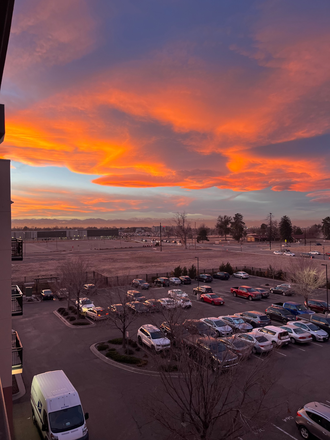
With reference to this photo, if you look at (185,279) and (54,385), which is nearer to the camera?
(54,385)

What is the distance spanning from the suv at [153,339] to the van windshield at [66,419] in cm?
890

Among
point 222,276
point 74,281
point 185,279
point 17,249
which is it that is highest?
point 17,249

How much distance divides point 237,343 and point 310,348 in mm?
10384

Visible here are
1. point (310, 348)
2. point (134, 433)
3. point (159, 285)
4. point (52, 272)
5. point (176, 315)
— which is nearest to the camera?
point (134, 433)

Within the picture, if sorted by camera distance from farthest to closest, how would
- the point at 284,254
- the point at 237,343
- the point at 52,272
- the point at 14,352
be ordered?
1. the point at 284,254
2. the point at 52,272
3. the point at 237,343
4. the point at 14,352

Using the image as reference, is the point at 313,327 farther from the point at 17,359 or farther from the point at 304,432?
the point at 17,359

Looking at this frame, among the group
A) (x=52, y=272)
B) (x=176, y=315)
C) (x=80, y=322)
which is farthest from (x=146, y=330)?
(x=52, y=272)

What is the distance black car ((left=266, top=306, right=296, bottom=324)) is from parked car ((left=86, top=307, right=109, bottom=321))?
50.8 feet

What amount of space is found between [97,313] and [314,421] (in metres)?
20.6

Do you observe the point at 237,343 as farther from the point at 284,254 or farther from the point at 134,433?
the point at 284,254

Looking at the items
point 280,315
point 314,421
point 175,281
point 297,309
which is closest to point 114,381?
point 314,421

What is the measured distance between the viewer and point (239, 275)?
51188mm

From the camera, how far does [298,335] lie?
23078 millimetres

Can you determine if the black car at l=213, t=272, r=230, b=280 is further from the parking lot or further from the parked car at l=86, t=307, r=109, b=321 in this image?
the parked car at l=86, t=307, r=109, b=321
